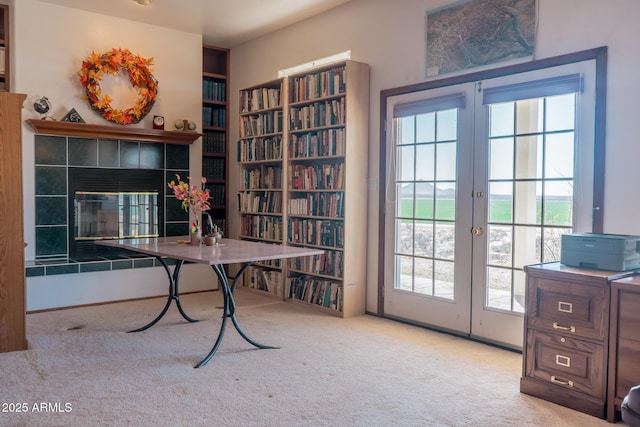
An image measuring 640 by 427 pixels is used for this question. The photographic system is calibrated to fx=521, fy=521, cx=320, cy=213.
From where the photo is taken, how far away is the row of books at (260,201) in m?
5.62

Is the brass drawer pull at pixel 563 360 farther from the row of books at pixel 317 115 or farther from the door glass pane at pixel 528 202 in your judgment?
the row of books at pixel 317 115

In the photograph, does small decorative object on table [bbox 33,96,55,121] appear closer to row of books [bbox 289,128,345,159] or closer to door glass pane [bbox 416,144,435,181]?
row of books [bbox 289,128,345,159]

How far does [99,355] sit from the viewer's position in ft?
11.9

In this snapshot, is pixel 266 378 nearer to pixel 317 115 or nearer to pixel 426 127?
pixel 426 127

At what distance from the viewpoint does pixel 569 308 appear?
111 inches

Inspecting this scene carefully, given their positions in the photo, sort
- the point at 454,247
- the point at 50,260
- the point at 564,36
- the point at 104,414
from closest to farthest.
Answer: the point at 104,414, the point at 564,36, the point at 454,247, the point at 50,260

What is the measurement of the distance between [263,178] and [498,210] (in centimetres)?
278

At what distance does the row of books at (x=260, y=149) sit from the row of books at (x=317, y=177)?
30 cm

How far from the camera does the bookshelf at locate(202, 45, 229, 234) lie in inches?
260

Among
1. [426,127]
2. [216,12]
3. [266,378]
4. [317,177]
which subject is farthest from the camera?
[216,12]

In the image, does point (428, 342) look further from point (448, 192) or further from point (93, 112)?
point (93, 112)

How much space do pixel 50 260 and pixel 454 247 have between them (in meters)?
3.90

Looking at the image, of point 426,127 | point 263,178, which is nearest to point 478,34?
point 426,127

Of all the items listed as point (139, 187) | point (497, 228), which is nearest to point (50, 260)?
point (139, 187)
